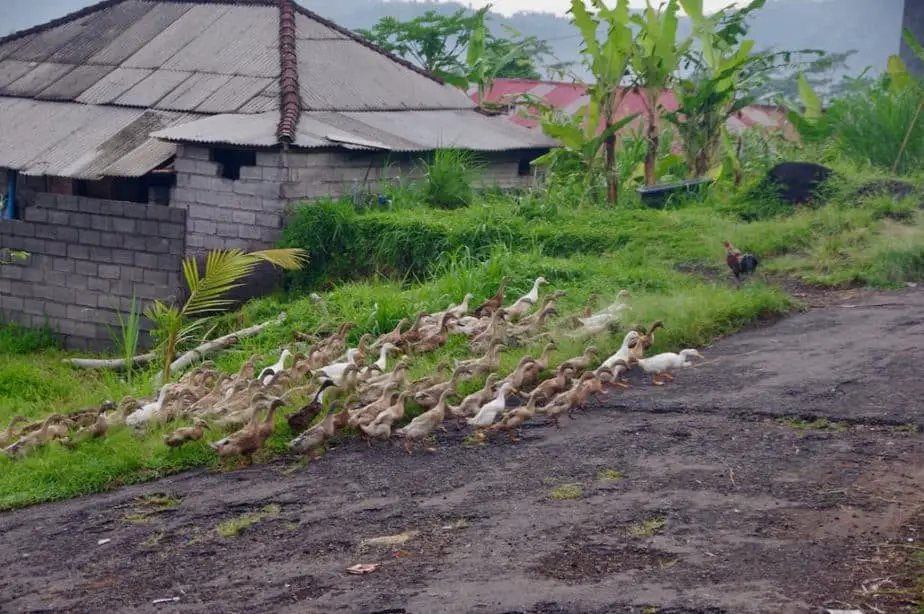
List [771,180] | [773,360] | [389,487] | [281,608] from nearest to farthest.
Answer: [281,608], [389,487], [773,360], [771,180]

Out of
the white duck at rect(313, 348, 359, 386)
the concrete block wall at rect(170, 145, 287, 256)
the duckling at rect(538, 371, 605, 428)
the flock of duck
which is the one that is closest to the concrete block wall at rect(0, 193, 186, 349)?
the concrete block wall at rect(170, 145, 287, 256)

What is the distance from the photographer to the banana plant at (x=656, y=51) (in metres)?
15.8

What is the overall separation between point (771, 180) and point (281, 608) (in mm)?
11479

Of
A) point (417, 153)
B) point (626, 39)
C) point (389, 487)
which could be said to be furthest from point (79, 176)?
point (389, 487)

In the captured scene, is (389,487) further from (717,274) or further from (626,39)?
(626,39)

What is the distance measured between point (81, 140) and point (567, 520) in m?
13.6

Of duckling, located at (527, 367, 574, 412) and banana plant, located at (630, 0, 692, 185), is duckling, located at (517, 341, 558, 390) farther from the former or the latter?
banana plant, located at (630, 0, 692, 185)

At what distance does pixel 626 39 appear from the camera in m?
15.7

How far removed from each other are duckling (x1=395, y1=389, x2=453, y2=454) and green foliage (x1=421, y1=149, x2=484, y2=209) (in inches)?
325

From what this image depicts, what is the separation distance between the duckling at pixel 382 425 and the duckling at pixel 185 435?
121cm

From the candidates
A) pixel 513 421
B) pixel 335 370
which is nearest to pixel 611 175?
pixel 335 370

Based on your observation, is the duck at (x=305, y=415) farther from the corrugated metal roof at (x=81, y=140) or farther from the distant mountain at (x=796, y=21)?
the distant mountain at (x=796, y=21)

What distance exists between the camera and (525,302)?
11117 mm

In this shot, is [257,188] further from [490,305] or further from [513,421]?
[513,421]
